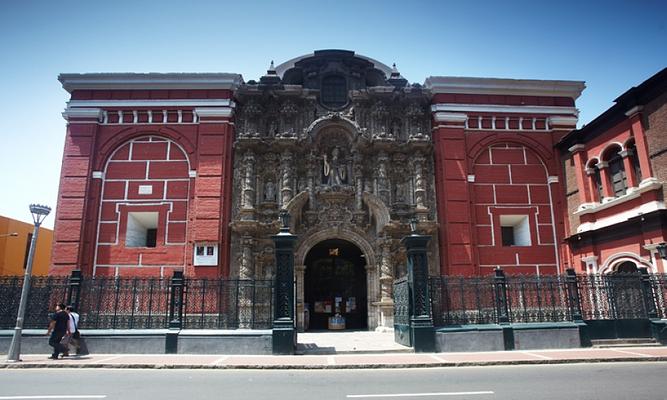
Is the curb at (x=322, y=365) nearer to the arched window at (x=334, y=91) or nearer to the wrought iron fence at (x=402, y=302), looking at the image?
the wrought iron fence at (x=402, y=302)

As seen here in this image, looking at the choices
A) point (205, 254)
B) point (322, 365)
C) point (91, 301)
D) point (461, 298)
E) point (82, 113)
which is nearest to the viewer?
point (322, 365)

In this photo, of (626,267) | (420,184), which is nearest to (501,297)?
(626,267)

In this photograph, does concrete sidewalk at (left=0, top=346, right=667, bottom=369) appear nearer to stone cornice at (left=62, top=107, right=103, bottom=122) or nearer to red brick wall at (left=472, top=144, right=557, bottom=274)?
red brick wall at (left=472, top=144, right=557, bottom=274)

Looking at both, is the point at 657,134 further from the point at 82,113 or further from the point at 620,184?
the point at 82,113

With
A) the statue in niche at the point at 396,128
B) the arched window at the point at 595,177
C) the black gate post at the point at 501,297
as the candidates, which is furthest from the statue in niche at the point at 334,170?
the arched window at the point at 595,177

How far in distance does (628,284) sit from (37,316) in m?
17.8

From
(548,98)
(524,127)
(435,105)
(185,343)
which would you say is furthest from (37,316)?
(548,98)

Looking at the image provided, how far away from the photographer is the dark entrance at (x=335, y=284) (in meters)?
21.0

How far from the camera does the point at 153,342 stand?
12.4 m

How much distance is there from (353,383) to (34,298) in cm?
1013

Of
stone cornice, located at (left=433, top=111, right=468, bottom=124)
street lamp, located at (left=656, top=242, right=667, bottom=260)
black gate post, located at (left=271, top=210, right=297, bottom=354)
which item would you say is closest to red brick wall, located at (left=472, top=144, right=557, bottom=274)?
stone cornice, located at (left=433, top=111, right=468, bottom=124)

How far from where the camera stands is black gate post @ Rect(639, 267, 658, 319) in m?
13.9

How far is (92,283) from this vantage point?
42.6 feet

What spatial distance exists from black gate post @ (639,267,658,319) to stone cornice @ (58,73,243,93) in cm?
1743
